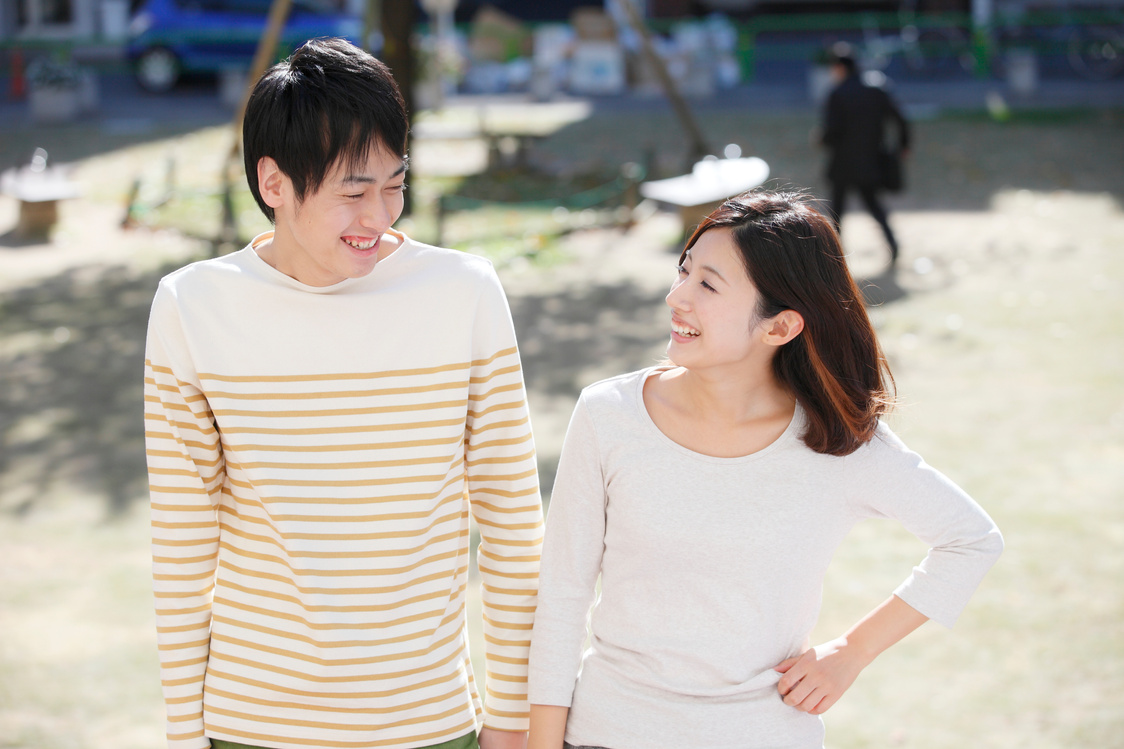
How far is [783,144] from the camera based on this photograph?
574 inches

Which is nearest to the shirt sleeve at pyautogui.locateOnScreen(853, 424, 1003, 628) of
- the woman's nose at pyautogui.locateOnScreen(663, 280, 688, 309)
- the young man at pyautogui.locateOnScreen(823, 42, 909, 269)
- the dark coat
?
the woman's nose at pyautogui.locateOnScreen(663, 280, 688, 309)

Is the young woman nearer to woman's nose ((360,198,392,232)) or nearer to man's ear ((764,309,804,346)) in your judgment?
man's ear ((764,309,804,346))

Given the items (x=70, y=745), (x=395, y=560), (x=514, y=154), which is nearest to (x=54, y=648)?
(x=70, y=745)

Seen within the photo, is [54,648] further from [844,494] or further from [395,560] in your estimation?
[844,494]

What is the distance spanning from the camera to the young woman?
185 centimetres

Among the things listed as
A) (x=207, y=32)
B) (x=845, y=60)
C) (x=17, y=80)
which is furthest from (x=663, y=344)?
(x=17, y=80)

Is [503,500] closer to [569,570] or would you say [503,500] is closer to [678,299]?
[569,570]

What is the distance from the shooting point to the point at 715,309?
6.20 feet

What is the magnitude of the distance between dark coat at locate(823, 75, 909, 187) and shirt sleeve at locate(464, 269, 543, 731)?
25.4 feet

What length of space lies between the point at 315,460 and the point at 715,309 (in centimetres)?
71

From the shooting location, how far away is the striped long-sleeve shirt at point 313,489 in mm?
1843

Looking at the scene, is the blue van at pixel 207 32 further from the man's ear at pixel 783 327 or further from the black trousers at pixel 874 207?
the man's ear at pixel 783 327

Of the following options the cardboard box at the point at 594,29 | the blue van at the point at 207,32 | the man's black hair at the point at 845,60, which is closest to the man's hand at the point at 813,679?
the man's black hair at the point at 845,60

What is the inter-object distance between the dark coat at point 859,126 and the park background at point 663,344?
28.8 inches
